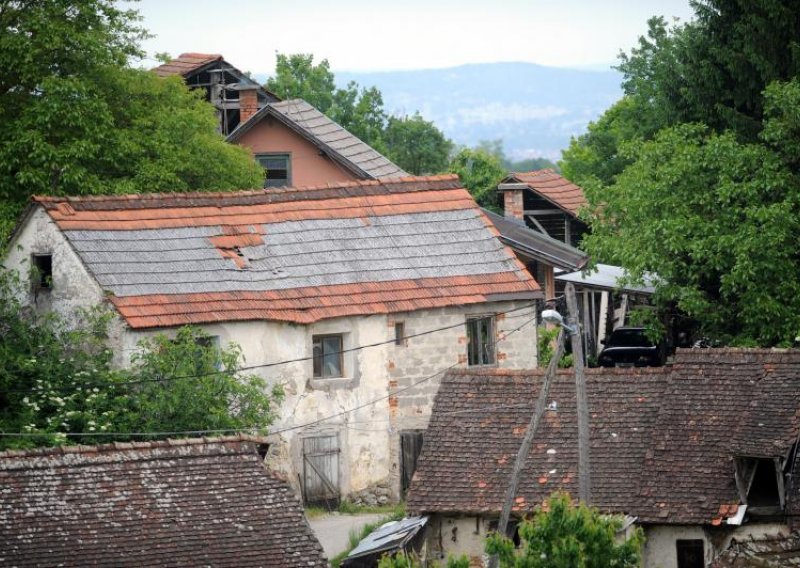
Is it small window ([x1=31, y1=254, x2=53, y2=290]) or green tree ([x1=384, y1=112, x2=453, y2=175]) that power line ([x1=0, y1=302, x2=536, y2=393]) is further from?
green tree ([x1=384, y1=112, x2=453, y2=175])

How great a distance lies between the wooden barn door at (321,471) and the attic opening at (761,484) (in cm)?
963

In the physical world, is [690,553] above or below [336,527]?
below

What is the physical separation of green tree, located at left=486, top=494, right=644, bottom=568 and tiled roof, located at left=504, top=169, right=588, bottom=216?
1142 inches

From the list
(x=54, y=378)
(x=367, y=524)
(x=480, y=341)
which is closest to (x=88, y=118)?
(x=54, y=378)

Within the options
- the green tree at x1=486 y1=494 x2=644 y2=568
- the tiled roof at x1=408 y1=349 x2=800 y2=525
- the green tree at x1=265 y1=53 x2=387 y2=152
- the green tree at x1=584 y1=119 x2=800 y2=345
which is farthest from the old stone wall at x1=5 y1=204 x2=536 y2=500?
the green tree at x1=265 y1=53 x2=387 y2=152

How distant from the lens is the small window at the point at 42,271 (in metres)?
34.9

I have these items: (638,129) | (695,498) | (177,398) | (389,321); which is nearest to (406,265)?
(389,321)

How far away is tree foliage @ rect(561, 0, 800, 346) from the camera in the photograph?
120 feet

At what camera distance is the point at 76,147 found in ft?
131

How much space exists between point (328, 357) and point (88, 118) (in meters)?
9.05

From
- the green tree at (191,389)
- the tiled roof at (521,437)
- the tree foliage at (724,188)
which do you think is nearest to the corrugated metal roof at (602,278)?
the tree foliage at (724,188)

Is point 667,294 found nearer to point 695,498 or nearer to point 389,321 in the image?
point 389,321

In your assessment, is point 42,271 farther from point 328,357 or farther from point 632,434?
point 632,434

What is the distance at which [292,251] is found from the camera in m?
36.8
